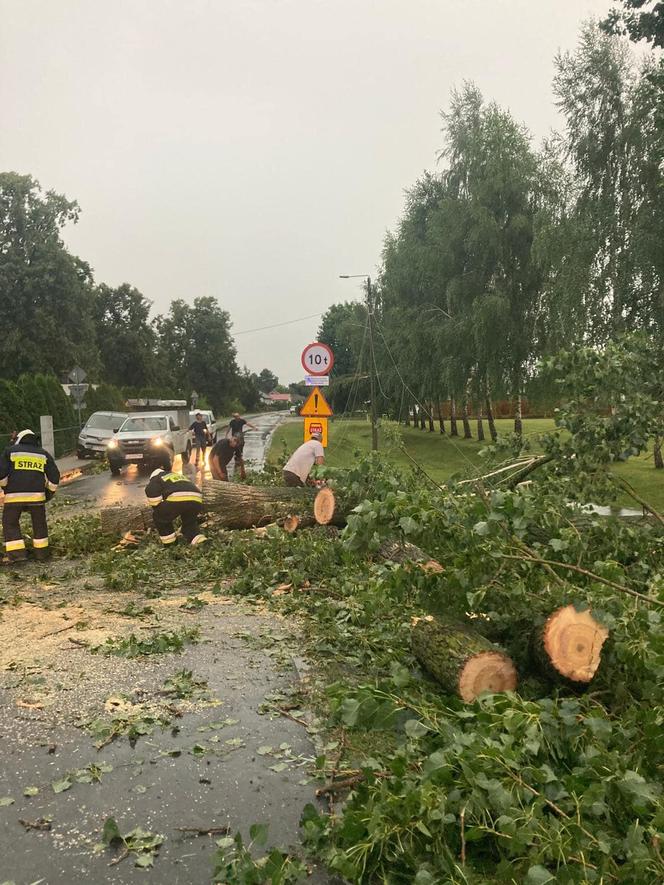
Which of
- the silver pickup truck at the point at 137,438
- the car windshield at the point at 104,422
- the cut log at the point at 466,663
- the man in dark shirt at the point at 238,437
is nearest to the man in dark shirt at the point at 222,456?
the man in dark shirt at the point at 238,437

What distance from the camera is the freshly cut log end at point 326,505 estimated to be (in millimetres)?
7414

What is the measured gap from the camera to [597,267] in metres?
A: 18.4

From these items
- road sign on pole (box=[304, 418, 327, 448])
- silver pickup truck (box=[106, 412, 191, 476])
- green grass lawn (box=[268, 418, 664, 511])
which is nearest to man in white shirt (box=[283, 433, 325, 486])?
green grass lawn (box=[268, 418, 664, 511])

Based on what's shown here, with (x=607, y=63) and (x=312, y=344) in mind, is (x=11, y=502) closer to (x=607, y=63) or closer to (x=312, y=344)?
(x=312, y=344)

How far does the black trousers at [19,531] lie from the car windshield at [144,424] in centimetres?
1230

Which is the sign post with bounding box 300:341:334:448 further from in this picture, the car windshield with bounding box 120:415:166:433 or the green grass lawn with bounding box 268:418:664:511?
the car windshield with bounding box 120:415:166:433

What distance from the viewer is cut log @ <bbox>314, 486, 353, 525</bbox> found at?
7414mm

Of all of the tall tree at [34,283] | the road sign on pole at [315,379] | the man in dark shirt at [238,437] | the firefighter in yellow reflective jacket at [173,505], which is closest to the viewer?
the firefighter in yellow reflective jacket at [173,505]

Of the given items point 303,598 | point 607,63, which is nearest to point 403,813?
point 303,598

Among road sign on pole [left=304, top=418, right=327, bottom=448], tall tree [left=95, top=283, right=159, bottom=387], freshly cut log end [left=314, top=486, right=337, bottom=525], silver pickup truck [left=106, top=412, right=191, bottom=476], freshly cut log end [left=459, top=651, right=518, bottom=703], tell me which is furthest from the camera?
tall tree [left=95, top=283, right=159, bottom=387]

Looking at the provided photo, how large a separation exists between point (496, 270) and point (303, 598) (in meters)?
20.1

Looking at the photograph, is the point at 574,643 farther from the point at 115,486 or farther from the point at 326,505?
the point at 115,486

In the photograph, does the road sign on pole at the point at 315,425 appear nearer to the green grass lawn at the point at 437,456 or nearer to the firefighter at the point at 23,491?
the green grass lawn at the point at 437,456

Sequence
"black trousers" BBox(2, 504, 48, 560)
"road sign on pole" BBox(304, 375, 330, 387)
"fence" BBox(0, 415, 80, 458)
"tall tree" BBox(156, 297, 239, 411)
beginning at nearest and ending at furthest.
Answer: "black trousers" BBox(2, 504, 48, 560), "road sign on pole" BBox(304, 375, 330, 387), "fence" BBox(0, 415, 80, 458), "tall tree" BBox(156, 297, 239, 411)
